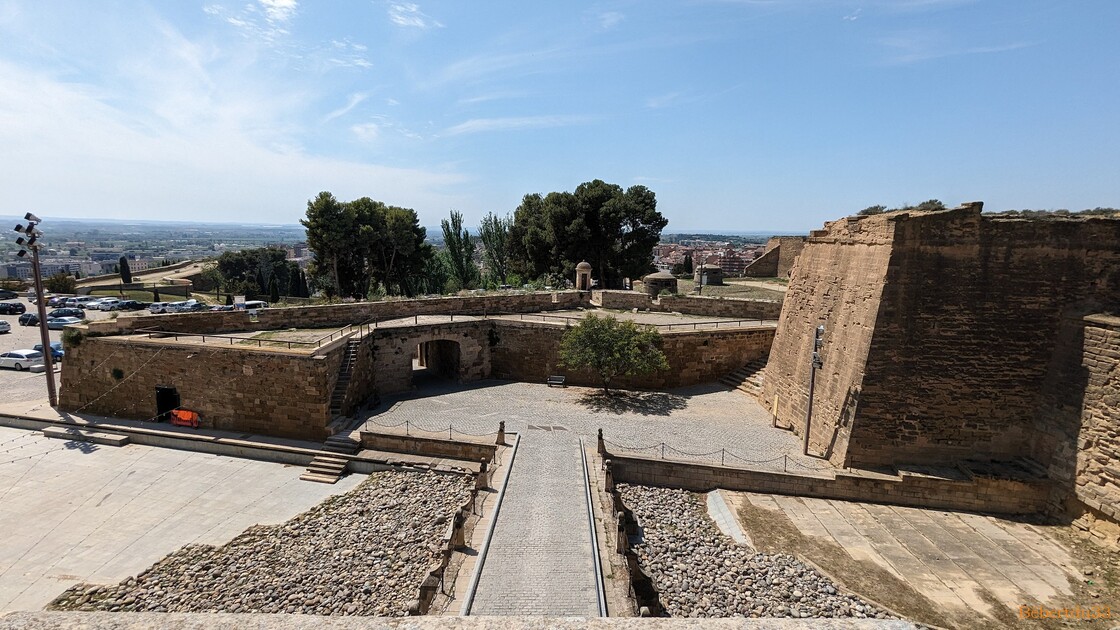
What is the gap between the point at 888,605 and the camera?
8.47 metres

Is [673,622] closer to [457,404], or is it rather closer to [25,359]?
[457,404]

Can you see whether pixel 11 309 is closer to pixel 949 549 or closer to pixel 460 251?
pixel 460 251

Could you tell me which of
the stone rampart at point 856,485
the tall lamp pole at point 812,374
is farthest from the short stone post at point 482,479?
the tall lamp pole at point 812,374

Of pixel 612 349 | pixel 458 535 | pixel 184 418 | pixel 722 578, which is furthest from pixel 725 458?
pixel 184 418

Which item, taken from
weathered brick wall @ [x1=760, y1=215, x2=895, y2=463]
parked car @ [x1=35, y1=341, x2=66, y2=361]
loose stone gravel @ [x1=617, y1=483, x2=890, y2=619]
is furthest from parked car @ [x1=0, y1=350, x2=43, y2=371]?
weathered brick wall @ [x1=760, y1=215, x2=895, y2=463]

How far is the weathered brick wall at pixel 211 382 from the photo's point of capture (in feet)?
48.4

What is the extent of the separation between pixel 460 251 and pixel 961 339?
1172 inches

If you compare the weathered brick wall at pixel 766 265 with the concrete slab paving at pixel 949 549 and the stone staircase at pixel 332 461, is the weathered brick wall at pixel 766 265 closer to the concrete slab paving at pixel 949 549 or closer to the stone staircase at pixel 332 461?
the concrete slab paving at pixel 949 549

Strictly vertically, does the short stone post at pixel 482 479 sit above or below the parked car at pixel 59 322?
below

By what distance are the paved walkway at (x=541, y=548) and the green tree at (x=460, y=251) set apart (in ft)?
82.1

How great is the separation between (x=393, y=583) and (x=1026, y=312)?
1526 centimetres

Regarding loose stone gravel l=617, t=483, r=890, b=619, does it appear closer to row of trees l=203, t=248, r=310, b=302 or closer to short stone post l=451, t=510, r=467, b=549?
short stone post l=451, t=510, r=467, b=549

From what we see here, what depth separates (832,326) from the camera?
555 inches

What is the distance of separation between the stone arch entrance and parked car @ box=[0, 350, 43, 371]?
1571 centimetres
